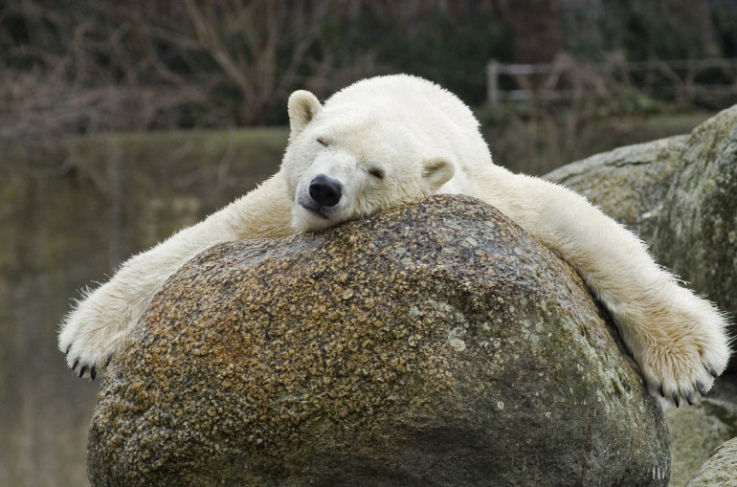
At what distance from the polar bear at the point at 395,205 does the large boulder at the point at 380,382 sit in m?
0.28

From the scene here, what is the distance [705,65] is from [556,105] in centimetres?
175

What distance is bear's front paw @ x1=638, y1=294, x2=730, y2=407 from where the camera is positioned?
9.78 ft

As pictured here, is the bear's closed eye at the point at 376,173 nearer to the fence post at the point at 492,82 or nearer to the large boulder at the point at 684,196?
the large boulder at the point at 684,196

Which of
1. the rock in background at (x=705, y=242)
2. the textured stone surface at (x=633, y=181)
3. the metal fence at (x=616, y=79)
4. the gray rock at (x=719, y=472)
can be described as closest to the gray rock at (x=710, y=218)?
the rock in background at (x=705, y=242)

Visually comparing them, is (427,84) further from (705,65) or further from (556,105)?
(705,65)

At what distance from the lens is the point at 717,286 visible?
13.0 feet

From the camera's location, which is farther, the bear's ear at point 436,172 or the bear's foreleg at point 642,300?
the bear's ear at point 436,172

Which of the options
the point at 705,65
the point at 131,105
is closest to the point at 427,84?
the point at 131,105

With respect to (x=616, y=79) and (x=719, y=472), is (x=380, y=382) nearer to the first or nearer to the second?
(x=719, y=472)

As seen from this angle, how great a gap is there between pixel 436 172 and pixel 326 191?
51 cm

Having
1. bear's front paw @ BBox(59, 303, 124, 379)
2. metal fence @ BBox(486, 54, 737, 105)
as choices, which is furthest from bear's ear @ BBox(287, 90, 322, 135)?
metal fence @ BBox(486, 54, 737, 105)

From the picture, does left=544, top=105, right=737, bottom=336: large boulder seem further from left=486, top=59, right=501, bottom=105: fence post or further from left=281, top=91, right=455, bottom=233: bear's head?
left=486, top=59, right=501, bottom=105: fence post

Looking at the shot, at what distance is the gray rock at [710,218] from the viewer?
385cm

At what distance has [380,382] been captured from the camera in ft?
8.43
